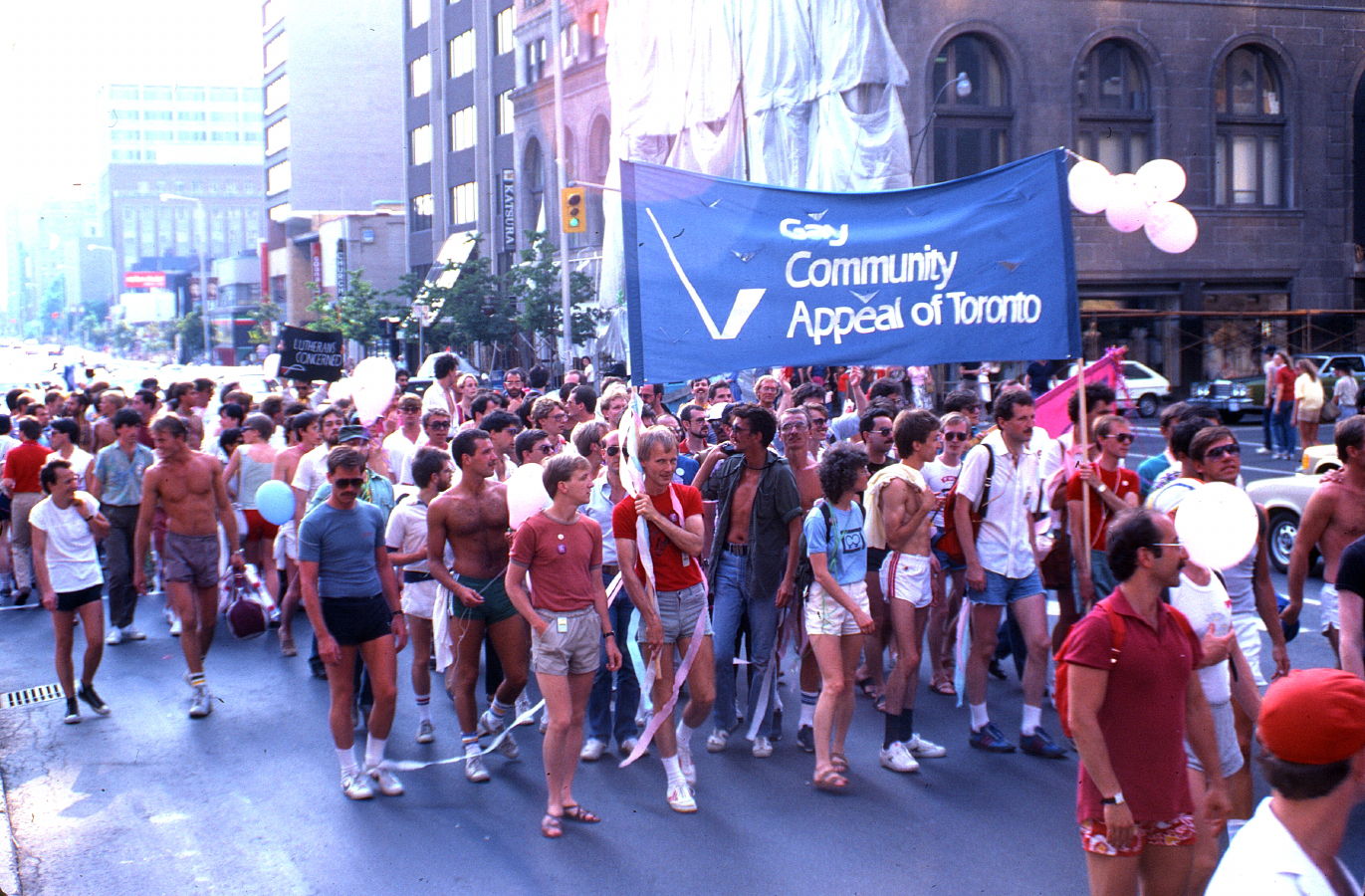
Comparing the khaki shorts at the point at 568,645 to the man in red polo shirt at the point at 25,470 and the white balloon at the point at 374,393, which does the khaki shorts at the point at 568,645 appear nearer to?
the white balloon at the point at 374,393

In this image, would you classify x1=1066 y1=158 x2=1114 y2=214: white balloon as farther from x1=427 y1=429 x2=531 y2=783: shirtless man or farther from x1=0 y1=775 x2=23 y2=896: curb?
x1=0 y1=775 x2=23 y2=896: curb

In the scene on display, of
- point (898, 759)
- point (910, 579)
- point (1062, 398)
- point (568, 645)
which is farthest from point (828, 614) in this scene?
point (1062, 398)

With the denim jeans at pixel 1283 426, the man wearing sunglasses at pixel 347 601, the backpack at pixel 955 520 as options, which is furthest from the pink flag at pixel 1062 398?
the denim jeans at pixel 1283 426

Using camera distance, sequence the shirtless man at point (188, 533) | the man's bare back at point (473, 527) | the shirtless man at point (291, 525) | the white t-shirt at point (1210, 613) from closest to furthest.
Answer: the white t-shirt at point (1210, 613)
the man's bare back at point (473, 527)
the shirtless man at point (188, 533)
the shirtless man at point (291, 525)

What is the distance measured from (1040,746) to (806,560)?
1.58 m

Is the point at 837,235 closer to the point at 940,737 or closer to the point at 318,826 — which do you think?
the point at 940,737

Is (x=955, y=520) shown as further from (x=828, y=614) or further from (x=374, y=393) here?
(x=374, y=393)

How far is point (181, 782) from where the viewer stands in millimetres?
7133

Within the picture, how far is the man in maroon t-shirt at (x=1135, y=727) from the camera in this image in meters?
4.05

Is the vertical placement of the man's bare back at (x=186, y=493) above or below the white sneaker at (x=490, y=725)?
above

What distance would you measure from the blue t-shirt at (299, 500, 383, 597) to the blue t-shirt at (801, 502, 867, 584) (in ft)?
7.22

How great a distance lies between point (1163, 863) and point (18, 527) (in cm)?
1104

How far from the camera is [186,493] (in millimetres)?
8672

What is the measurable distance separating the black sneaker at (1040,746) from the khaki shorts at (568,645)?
243 cm
